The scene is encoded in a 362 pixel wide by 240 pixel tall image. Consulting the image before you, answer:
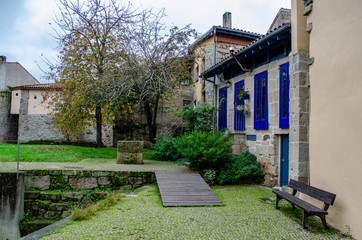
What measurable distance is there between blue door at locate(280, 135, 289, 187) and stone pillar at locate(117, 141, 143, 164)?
15.6 feet

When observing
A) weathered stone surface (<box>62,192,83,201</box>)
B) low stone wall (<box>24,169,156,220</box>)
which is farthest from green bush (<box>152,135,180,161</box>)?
weathered stone surface (<box>62,192,83,201</box>)

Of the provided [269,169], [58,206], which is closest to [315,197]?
[269,169]

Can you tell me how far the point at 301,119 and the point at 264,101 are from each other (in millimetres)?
2973

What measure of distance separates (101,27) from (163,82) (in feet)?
15.8

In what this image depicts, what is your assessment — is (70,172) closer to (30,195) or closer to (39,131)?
(30,195)

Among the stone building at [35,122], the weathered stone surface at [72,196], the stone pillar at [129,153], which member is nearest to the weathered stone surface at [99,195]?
the weathered stone surface at [72,196]

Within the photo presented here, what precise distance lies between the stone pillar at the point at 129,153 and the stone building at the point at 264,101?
11.7ft

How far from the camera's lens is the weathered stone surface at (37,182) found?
287 inches

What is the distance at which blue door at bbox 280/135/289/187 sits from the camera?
Answer: 24.0ft

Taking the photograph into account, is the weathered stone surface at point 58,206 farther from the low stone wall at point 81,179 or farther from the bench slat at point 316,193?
the bench slat at point 316,193

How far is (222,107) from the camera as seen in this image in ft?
36.3

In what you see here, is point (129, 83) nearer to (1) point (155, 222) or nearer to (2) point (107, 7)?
(2) point (107, 7)

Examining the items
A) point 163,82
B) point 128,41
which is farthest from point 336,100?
point 128,41

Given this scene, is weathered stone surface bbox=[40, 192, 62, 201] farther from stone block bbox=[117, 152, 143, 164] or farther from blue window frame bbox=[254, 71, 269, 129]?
blue window frame bbox=[254, 71, 269, 129]
